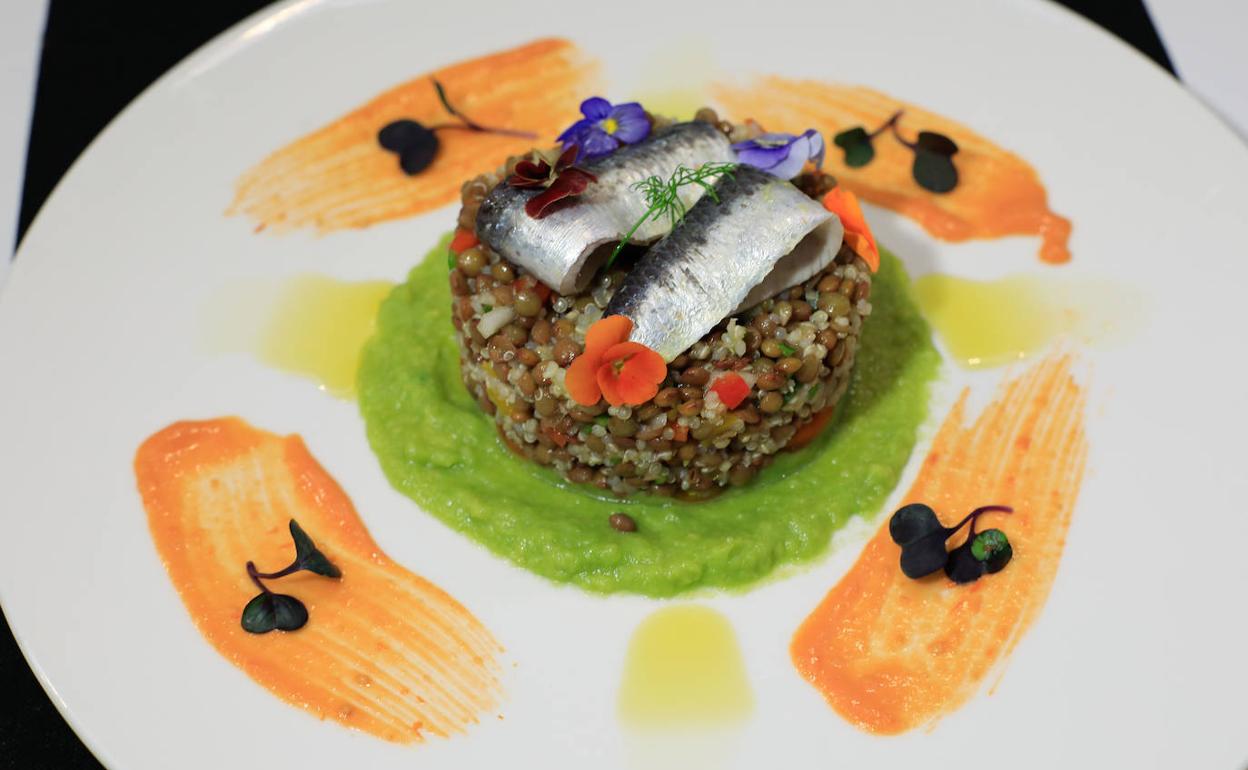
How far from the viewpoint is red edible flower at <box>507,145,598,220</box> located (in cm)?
482

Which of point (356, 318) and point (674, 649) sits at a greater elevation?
point (356, 318)

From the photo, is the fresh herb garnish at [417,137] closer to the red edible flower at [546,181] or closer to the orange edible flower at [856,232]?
→ the red edible flower at [546,181]

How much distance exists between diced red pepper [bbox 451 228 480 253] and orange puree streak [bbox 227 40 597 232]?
1.05 m

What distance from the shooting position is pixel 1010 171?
20.3 feet

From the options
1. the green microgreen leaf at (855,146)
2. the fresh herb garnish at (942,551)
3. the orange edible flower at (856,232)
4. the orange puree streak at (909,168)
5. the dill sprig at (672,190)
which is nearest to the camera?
the fresh herb garnish at (942,551)

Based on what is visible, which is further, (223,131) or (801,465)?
(223,131)

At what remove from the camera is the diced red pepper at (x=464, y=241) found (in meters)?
5.20

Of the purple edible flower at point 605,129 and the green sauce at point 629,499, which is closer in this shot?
the green sauce at point 629,499

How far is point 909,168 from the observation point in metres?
6.29

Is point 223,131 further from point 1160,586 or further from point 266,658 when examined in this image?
point 1160,586

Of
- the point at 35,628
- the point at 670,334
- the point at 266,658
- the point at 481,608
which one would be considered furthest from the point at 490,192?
the point at 35,628

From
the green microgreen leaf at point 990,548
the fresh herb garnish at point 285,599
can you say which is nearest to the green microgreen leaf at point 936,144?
the green microgreen leaf at point 990,548

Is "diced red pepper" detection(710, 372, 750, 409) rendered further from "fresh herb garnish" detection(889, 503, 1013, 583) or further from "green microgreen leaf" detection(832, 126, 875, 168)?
"green microgreen leaf" detection(832, 126, 875, 168)

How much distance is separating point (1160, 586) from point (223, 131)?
14.7 ft
